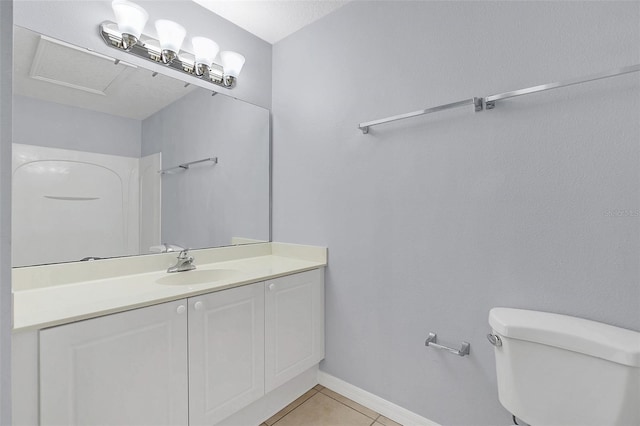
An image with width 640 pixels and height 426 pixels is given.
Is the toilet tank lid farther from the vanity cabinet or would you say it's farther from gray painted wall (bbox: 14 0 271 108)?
gray painted wall (bbox: 14 0 271 108)

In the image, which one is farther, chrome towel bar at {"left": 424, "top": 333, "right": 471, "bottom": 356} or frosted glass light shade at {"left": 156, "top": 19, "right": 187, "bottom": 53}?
frosted glass light shade at {"left": 156, "top": 19, "right": 187, "bottom": 53}

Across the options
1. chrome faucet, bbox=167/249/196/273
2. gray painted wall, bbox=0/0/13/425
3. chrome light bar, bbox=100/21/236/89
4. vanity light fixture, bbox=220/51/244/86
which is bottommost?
chrome faucet, bbox=167/249/196/273

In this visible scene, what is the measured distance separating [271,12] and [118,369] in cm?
201

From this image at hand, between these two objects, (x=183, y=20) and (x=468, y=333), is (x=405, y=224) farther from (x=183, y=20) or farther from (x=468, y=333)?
(x=183, y=20)

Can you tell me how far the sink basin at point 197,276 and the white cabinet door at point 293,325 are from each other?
259 millimetres

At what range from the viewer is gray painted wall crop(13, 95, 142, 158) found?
1229 mm

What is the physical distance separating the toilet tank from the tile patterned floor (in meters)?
0.74

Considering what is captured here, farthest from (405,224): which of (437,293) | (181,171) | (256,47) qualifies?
(256,47)

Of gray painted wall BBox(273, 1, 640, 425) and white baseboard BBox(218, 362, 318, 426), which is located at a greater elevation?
gray painted wall BBox(273, 1, 640, 425)

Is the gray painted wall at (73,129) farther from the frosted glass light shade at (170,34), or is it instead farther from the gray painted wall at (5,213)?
the gray painted wall at (5,213)

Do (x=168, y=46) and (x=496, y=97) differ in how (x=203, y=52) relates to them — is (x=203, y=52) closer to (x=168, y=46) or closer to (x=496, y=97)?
(x=168, y=46)

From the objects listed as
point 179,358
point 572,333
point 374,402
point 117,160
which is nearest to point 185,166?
point 117,160

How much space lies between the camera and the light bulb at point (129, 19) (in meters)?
1.41

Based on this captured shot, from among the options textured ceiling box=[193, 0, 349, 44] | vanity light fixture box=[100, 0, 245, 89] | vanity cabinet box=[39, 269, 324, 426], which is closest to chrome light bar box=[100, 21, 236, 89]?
vanity light fixture box=[100, 0, 245, 89]
